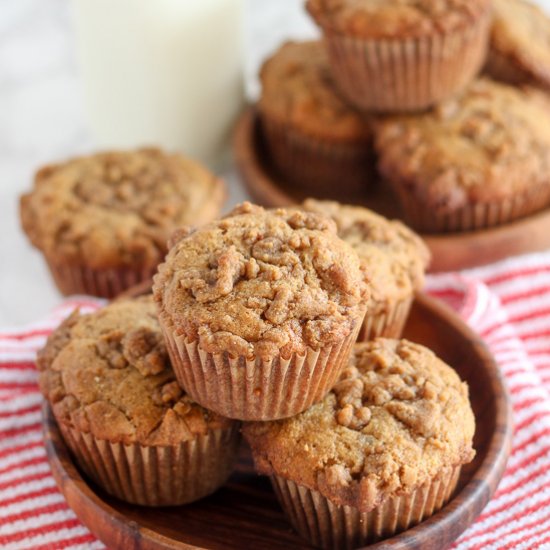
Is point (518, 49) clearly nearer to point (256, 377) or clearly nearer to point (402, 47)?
point (402, 47)

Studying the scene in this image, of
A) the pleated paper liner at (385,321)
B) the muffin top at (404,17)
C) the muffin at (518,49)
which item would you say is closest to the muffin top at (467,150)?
the muffin at (518,49)

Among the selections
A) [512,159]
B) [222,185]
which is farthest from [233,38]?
[512,159]

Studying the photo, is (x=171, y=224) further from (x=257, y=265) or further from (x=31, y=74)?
(x=31, y=74)

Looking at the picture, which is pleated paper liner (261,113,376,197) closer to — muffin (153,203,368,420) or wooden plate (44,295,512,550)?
wooden plate (44,295,512,550)

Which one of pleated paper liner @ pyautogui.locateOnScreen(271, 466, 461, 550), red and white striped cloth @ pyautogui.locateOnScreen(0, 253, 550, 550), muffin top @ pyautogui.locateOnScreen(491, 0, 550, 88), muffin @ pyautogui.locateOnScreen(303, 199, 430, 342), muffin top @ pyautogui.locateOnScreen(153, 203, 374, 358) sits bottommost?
red and white striped cloth @ pyautogui.locateOnScreen(0, 253, 550, 550)

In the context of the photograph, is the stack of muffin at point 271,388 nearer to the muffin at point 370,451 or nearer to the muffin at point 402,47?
the muffin at point 370,451

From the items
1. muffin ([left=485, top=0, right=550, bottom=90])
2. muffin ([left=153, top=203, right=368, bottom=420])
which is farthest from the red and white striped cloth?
muffin ([left=485, top=0, right=550, bottom=90])
